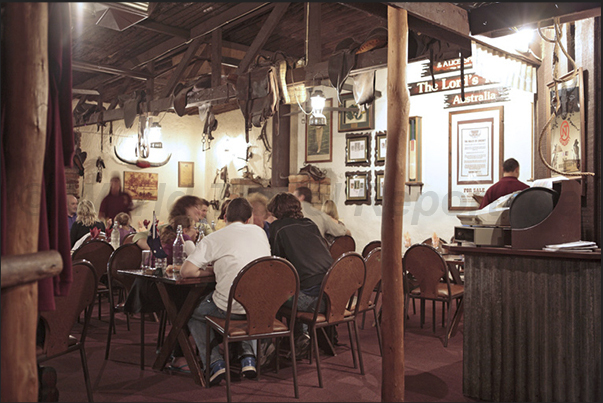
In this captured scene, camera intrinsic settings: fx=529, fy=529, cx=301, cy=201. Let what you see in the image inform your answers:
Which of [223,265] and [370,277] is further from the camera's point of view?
[370,277]

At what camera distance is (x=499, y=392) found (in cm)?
331

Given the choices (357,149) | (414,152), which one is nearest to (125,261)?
(414,152)

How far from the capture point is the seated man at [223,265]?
3654mm

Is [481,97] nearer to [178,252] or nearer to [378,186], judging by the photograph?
[378,186]

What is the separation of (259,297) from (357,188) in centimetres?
593

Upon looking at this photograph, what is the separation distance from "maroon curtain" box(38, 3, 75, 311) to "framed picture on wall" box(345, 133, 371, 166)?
7000 mm

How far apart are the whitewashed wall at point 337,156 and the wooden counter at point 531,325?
4174 mm

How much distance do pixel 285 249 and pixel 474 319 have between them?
1.46 meters

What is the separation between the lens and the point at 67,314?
119 inches

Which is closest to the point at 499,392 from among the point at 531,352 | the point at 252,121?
the point at 531,352

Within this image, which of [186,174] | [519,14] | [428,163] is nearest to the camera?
[519,14]

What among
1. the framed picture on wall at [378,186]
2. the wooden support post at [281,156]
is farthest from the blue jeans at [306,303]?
the wooden support post at [281,156]

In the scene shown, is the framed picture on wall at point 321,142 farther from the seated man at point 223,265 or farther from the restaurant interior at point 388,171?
the seated man at point 223,265

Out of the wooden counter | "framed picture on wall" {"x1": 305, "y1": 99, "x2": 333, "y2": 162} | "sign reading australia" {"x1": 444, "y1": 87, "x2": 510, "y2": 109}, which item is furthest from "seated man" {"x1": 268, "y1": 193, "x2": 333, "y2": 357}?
"framed picture on wall" {"x1": 305, "y1": 99, "x2": 333, "y2": 162}
